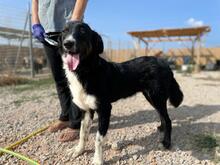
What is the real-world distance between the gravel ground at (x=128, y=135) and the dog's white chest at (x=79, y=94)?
0.58 meters

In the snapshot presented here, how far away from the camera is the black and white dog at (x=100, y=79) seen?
2.77 metres

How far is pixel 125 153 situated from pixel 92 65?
1044mm

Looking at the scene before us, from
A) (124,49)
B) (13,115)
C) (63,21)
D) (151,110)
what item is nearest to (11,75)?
(13,115)

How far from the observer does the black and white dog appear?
277 centimetres

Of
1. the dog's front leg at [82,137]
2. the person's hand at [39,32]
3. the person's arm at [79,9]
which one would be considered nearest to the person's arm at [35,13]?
the person's hand at [39,32]

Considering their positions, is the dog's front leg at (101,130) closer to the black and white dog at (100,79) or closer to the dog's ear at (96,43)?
the black and white dog at (100,79)

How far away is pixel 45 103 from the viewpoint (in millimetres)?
5777

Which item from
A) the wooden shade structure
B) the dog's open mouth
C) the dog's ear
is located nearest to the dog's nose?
the dog's open mouth

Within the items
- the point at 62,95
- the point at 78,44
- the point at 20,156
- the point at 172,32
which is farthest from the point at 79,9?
the point at 172,32

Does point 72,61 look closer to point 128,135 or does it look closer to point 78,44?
point 78,44

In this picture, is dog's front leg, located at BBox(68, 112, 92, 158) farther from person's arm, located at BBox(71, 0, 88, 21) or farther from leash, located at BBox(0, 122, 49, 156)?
person's arm, located at BBox(71, 0, 88, 21)

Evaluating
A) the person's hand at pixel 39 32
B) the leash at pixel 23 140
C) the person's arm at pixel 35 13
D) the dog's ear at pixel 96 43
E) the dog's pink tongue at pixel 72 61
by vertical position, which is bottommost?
the leash at pixel 23 140

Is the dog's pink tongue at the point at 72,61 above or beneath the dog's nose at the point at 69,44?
beneath

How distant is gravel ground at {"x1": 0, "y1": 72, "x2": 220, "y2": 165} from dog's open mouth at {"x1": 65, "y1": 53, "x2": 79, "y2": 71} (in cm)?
100
